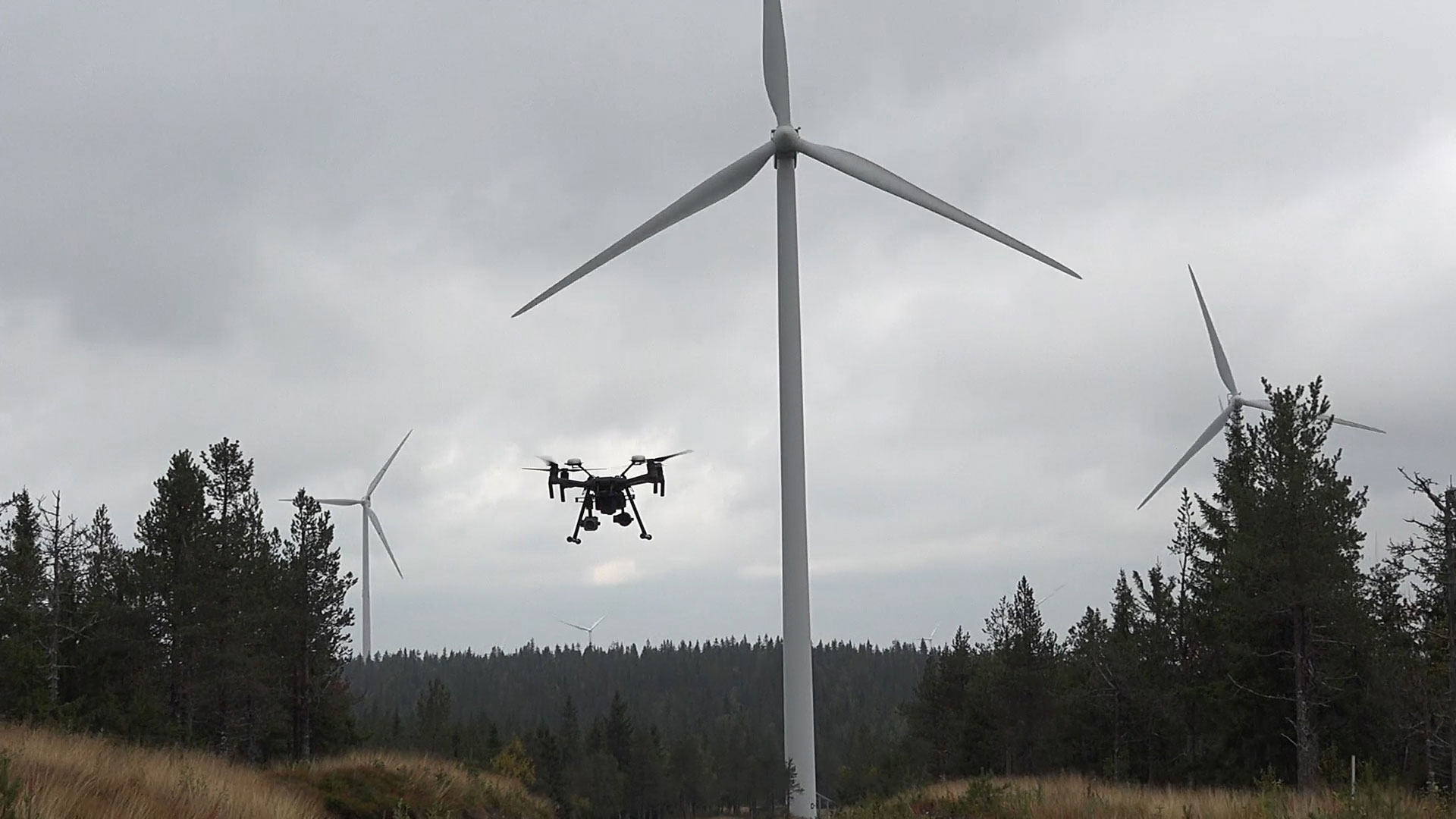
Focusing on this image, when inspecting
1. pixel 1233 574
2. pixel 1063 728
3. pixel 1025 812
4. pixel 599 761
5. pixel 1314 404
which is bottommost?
pixel 599 761

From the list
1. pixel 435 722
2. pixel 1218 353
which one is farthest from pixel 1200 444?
pixel 435 722

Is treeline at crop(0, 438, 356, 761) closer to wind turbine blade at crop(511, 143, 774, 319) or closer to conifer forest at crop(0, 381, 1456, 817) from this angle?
conifer forest at crop(0, 381, 1456, 817)

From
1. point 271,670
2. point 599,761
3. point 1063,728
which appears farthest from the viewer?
point 599,761

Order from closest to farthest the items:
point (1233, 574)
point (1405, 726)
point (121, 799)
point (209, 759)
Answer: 1. point (121, 799)
2. point (209, 759)
3. point (1405, 726)
4. point (1233, 574)

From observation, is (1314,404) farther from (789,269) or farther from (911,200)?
(789,269)

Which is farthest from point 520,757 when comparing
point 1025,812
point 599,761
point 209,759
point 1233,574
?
point 1025,812

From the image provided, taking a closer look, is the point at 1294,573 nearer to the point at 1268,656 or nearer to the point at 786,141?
the point at 1268,656
